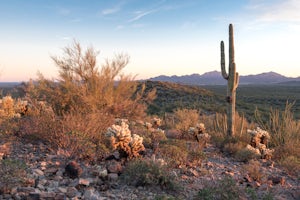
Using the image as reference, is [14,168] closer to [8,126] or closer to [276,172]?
[8,126]

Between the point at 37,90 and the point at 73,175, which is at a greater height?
the point at 37,90

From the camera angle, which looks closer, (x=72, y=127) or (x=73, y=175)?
(x=73, y=175)

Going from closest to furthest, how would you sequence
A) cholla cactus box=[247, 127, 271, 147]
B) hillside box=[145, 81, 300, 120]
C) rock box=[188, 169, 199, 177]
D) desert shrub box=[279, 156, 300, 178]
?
rock box=[188, 169, 199, 177], desert shrub box=[279, 156, 300, 178], cholla cactus box=[247, 127, 271, 147], hillside box=[145, 81, 300, 120]

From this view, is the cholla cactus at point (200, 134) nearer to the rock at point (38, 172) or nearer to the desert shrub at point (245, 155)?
the desert shrub at point (245, 155)

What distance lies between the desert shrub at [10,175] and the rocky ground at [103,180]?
0.04 metres

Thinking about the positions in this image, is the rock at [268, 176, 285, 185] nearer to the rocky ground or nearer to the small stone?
the rocky ground

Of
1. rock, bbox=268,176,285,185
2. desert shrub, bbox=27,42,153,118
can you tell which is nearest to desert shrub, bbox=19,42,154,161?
desert shrub, bbox=27,42,153,118

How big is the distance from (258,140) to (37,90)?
7.71m

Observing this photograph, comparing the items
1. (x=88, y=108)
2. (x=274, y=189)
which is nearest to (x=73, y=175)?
(x=274, y=189)

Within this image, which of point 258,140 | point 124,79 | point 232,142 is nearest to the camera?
point 258,140

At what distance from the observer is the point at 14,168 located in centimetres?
466

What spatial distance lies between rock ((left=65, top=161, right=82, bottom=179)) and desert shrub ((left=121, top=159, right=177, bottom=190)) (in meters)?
0.75

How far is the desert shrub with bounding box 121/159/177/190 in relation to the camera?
5212mm

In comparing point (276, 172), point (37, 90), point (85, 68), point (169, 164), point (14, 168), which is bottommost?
point (276, 172)
